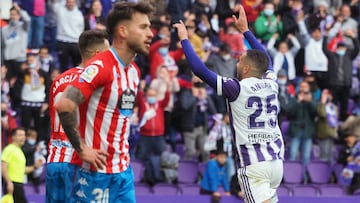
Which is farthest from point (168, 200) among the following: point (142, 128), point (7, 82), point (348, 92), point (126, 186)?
point (126, 186)

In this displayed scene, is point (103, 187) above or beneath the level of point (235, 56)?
beneath

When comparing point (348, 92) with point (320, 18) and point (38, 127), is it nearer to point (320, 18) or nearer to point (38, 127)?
point (320, 18)

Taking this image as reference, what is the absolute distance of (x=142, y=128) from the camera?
1986 cm

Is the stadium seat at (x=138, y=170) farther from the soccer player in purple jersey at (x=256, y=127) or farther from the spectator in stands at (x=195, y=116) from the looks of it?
the soccer player in purple jersey at (x=256, y=127)

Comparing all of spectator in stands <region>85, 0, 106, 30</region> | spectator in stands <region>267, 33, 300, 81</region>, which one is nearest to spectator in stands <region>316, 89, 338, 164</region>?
spectator in stands <region>267, 33, 300, 81</region>

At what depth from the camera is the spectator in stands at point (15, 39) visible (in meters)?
20.6

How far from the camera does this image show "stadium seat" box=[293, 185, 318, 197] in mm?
20344

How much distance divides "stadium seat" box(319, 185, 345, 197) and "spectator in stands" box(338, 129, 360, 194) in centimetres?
A: 22

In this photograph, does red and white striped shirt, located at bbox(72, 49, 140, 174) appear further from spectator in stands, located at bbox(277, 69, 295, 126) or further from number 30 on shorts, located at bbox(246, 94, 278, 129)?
spectator in stands, located at bbox(277, 69, 295, 126)

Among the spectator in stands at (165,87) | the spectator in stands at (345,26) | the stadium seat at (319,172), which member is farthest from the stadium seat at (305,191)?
the spectator in stands at (345,26)

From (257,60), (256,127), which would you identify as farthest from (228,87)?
(256,127)

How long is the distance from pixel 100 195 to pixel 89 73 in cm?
103

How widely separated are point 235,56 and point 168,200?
4557 mm

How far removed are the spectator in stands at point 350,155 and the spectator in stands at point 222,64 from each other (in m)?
2.42
